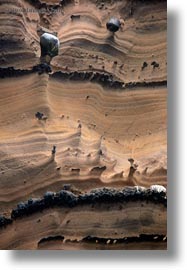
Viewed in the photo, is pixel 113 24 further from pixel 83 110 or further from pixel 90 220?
pixel 90 220

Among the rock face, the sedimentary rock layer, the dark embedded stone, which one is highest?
the dark embedded stone

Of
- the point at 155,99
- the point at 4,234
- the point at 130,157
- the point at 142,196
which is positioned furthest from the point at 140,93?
the point at 4,234

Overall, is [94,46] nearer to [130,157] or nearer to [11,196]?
[130,157]

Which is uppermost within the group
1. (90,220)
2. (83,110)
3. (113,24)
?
(113,24)

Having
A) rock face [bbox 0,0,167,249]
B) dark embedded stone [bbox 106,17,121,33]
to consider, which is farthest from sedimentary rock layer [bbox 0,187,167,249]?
dark embedded stone [bbox 106,17,121,33]

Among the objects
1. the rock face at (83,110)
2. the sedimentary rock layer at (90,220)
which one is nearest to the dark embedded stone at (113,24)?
the rock face at (83,110)

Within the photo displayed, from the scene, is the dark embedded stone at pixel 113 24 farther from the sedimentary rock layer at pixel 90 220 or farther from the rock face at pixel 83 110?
the sedimentary rock layer at pixel 90 220

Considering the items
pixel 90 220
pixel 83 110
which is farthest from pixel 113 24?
pixel 90 220

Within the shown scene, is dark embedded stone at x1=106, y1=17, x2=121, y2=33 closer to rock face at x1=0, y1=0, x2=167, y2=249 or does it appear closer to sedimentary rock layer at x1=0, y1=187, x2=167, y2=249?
rock face at x1=0, y1=0, x2=167, y2=249
